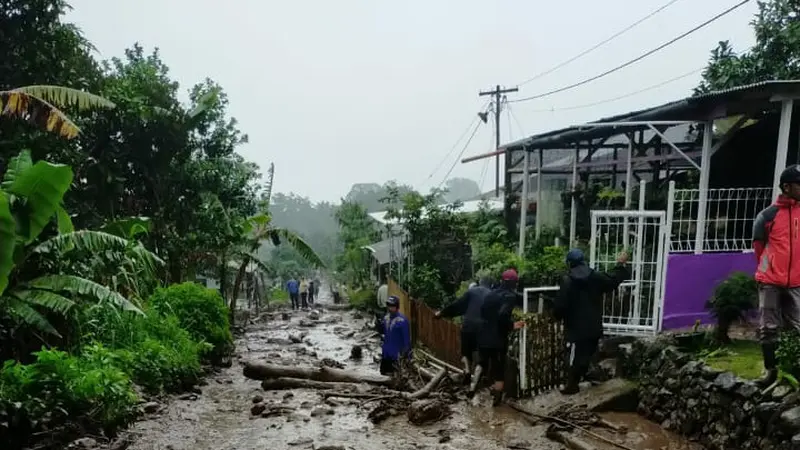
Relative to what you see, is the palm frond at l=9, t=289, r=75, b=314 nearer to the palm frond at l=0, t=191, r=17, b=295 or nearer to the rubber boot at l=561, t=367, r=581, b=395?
the palm frond at l=0, t=191, r=17, b=295

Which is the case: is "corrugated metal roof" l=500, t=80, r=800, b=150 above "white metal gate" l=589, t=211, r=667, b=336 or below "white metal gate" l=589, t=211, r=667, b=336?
above

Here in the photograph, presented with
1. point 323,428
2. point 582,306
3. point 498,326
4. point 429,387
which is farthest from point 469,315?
point 323,428

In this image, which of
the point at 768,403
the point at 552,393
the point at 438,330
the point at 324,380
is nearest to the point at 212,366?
the point at 324,380

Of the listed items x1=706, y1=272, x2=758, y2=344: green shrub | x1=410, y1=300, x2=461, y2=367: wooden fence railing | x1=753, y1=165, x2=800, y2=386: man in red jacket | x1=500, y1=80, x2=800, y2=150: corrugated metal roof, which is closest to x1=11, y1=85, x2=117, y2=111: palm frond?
x1=410, y1=300, x2=461, y2=367: wooden fence railing

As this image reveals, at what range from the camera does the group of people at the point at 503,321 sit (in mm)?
7102

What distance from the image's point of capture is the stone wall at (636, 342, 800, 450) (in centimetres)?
481

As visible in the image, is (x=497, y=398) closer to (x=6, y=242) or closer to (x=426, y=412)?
(x=426, y=412)

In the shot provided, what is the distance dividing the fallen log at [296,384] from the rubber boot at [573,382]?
11.1ft

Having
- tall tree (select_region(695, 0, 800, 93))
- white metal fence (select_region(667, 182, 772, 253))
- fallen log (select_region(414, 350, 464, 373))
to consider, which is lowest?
fallen log (select_region(414, 350, 464, 373))

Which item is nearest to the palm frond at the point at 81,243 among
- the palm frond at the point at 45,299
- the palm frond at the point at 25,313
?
the palm frond at the point at 45,299

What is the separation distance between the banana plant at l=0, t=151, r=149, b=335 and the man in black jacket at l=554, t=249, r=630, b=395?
19.2 ft

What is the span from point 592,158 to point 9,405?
42.7 feet

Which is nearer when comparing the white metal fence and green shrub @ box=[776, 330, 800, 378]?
green shrub @ box=[776, 330, 800, 378]

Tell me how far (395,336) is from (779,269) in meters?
5.44
